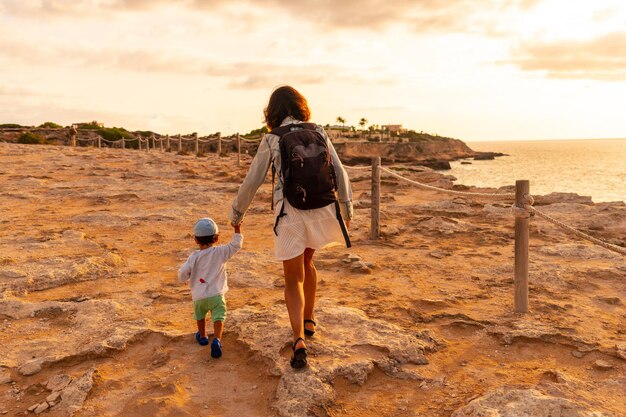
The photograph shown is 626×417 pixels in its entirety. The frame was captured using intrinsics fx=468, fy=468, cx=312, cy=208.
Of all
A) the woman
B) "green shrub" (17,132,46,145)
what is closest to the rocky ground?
the woman

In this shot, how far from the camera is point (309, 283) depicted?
3.25 meters

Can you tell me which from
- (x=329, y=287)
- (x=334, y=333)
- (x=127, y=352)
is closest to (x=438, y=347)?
(x=334, y=333)

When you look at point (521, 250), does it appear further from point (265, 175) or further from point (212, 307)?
point (212, 307)

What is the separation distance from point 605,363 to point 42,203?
9142mm

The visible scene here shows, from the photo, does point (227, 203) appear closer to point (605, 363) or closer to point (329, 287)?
point (329, 287)

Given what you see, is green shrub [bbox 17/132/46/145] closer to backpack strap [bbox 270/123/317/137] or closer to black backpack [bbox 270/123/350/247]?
backpack strap [bbox 270/123/317/137]

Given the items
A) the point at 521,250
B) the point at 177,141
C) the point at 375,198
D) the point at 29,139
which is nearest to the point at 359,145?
the point at 177,141

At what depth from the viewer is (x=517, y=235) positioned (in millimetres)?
3830

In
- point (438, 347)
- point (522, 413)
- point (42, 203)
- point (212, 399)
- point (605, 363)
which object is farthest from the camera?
point (42, 203)

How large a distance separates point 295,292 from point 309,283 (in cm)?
30

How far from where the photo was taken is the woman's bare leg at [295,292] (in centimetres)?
295

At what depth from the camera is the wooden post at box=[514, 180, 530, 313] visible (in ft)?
12.3

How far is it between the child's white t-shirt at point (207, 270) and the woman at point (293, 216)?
0.85 ft

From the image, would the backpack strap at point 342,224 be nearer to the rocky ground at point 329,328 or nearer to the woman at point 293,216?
the woman at point 293,216
